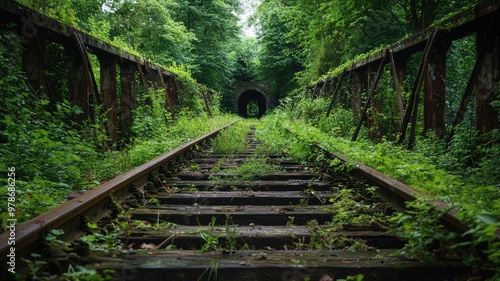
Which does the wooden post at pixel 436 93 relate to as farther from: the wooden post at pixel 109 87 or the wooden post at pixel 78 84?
the wooden post at pixel 109 87

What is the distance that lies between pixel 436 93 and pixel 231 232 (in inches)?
210

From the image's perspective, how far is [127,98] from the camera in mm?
9625

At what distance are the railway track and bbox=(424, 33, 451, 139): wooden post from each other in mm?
2797

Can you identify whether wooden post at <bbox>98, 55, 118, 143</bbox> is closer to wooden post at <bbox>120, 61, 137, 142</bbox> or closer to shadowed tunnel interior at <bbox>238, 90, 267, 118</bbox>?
wooden post at <bbox>120, 61, 137, 142</bbox>

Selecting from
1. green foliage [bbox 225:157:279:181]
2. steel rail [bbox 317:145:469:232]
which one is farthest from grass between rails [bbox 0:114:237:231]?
steel rail [bbox 317:145:469:232]

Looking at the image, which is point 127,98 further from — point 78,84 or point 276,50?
point 276,50

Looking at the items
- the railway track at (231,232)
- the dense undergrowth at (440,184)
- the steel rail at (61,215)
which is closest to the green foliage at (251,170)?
the railway track at (231,232)

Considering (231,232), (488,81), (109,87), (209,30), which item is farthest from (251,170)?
(209,30)

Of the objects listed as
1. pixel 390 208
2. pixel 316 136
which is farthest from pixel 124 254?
pixel 316 136

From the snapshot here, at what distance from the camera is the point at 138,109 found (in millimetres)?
10062

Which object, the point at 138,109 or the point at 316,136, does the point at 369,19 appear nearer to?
the point at 316,136

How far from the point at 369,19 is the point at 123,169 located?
10036mm

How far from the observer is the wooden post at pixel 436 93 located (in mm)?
6488

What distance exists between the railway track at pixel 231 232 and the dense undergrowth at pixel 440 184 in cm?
14
